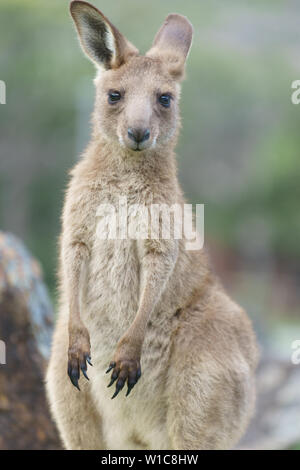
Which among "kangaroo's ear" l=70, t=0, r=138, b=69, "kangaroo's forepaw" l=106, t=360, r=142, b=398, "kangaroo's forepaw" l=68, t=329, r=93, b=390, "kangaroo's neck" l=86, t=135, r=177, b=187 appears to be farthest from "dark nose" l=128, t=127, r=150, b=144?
"kangaroo's forepaw" l=106, t=360, r=142, b=398

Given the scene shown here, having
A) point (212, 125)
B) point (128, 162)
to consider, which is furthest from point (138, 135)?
point (212, 125)

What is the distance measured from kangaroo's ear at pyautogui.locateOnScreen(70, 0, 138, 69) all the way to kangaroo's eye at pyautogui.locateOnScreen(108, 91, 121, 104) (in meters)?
0.19

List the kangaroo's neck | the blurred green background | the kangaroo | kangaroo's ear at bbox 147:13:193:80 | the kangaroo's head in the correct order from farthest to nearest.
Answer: the blurred green background → kangaroo's ear at bbox 147:13:193:80 → the kangaroo's neck → the kangaroo → the kangaroo's head

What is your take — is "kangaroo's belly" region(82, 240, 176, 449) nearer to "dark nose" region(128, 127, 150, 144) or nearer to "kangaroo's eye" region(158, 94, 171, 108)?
"dark nose" region(128, 127, 150, 144)

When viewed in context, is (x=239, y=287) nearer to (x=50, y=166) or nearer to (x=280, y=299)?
(x=280, y=299)

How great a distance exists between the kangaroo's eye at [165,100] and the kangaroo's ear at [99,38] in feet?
→ 1.04

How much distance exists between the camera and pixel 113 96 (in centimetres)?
413

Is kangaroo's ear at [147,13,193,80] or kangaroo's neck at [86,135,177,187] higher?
kangaroo's ear at [147,13,193,80]

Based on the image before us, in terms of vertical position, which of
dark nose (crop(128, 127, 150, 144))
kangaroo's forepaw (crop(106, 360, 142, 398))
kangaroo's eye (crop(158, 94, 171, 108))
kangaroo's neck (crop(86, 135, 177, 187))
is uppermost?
kangaroo's eye (crop(158, 94, 171, 108))

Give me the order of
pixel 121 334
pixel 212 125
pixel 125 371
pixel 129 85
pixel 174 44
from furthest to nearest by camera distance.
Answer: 1. pixel 212 125
2. pixel 174 44
3. pixel 121 334
4. pixel 129 85
5. pixel 125 371

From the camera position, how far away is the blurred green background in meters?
27.2

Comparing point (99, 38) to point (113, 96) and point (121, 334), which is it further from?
point (121, 334)

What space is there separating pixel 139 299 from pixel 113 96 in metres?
1.17

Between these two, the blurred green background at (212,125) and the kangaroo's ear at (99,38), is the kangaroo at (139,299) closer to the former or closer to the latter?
the kangaroo's ear at (99,38)
